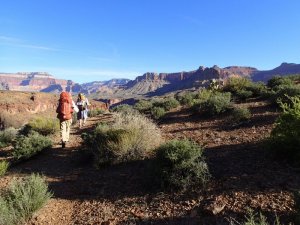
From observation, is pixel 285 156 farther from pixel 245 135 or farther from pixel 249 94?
pixel 249 94

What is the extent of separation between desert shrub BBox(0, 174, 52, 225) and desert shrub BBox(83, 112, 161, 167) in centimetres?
223

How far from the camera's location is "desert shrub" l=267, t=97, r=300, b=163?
22.5 feet

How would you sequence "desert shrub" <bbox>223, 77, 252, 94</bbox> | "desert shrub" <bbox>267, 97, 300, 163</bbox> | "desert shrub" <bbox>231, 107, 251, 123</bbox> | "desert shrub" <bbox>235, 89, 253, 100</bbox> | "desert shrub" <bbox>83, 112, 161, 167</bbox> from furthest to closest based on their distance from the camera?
1. "desert shrub" <bbox>223, 77, 252, 94</bbox>
2. "desert shrub" <bbox>235, 89, 253, 100</bbox>
3. "desert shrub" <bbox>231, 107, 251, 123</bbox>
4. "desert shrub" <bbox>83, 112, 161, 167</bbox>
5. "desert shrub" <bbox>267, 97, 300, 163</bbox>

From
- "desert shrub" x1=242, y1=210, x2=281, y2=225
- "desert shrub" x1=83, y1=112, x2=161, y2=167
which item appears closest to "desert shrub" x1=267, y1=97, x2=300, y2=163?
"desert shrub" x1=242, y1=210, x2=281, y2=225

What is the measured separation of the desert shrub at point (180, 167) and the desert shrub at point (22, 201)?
2.30 meters

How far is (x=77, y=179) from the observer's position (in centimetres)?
843

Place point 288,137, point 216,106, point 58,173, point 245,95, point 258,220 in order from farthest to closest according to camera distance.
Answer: point 245,95
point 216,106
point 58,173
point 288,137
point 258,220

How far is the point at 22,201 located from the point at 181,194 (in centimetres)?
294

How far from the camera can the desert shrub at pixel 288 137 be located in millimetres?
6871

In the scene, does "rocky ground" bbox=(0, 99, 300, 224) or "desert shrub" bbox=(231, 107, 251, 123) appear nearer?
"rocky ground" bbox=(0, 99, 300, 224)

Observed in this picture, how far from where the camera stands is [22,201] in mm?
6406

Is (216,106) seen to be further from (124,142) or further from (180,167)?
(180,167)

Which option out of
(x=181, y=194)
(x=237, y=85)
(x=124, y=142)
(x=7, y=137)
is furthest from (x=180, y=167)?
(x=237, y=85)

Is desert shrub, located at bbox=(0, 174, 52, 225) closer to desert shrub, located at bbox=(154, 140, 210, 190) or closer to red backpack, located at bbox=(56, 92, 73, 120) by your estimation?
desert shrub, located at bbox=(154, 140, 210, 190)
